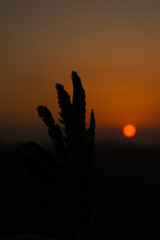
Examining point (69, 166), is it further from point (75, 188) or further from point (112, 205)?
point (112, 205)

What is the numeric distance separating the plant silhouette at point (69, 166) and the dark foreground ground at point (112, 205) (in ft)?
1.47

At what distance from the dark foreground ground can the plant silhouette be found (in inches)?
17.7

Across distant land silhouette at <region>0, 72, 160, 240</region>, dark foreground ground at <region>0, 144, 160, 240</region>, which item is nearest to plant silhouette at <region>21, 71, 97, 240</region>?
distant land silhouette at <region>0, 72, 160, 240</region>

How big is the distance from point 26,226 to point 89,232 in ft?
21.0

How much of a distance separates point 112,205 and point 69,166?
830cm

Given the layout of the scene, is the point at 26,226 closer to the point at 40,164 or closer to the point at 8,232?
the point at 8,232

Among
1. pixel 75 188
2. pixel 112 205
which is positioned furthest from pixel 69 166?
pixel 112 205

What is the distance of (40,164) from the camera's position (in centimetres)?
412

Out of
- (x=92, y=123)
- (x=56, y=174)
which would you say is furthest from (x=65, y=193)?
(x=92, y=123)

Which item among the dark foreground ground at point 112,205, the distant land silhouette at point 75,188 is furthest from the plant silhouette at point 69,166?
the dark foreground ground at point 112,205

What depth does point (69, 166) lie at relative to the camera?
Answer: 3.99m

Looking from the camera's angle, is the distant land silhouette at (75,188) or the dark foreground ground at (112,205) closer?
the distant land silhouette at (75,188)

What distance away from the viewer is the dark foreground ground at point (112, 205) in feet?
31.2

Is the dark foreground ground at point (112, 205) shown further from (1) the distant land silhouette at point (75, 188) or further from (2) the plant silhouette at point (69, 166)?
(2) the plant silhouette at point (69, 166)
